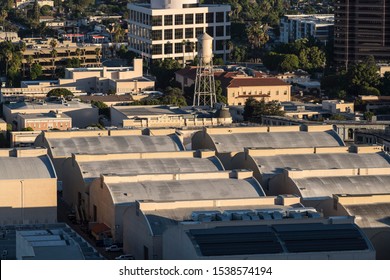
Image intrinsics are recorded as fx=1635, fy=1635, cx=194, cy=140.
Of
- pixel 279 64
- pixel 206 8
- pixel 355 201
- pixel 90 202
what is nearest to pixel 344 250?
pixel 355 201

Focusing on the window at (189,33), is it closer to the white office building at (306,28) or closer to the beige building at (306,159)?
the white office building at (306,28)

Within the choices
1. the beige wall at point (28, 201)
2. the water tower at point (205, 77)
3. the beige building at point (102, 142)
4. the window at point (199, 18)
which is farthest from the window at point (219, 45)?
the beige wall at point (28, 201)

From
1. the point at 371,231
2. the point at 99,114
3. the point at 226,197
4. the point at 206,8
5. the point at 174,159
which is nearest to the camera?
the point at 371,231

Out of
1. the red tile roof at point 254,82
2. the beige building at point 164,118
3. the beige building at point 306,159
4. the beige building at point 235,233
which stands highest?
the beige building at point 235,233

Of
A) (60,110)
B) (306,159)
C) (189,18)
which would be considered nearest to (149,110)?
Answer: (60,110)

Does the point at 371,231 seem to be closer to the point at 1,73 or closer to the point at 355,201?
the point at 355,201
